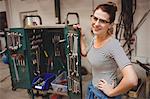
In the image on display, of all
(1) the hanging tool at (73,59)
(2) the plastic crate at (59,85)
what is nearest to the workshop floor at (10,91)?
(2) the plastic crate at (59,85)

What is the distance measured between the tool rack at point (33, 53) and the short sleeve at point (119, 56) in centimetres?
172

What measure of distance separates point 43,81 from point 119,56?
2.16 meters

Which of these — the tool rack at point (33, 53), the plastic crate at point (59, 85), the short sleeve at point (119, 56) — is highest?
the short sleeve at point (119, 56)

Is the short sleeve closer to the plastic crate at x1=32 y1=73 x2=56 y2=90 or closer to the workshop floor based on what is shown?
the plastic crate at x1=32 y1=73 x2=56 y2=90

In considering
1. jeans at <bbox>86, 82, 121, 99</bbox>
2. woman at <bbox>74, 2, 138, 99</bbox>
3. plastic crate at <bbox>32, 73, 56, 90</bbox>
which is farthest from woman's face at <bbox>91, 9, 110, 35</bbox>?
plastic crate at <bbox>32, 73, 56, 90</bbox>

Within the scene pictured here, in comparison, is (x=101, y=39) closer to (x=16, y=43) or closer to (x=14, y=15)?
(x=16, y=43)

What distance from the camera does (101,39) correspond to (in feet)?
4.84

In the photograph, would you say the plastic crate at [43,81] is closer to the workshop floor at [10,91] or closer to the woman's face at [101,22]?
the workshop floor at [10,91]

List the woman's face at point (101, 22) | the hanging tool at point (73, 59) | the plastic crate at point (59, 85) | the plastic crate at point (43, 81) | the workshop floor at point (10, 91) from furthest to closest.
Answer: the workshop floor at point (10, 91) → the plastic crate at point (43, 81) → the plastic crate at point (59, 85) → the hanging tool at point (73, 59) → the woman's face at point (101, 22)

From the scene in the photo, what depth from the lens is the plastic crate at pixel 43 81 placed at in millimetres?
3119

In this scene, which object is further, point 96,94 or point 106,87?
point 96,94

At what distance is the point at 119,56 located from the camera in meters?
1.30

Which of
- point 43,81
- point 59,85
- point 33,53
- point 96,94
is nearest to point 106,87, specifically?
point 96,94

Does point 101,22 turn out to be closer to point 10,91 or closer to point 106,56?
point 106,56
